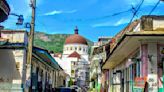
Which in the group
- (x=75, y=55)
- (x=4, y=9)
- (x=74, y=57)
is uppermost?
(x=75, y=55)

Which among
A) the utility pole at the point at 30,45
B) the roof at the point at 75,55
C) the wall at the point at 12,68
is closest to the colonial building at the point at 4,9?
the utility pole at the point at 30,45

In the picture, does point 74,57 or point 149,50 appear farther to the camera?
point 74,57

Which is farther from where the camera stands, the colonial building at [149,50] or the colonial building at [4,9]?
the colonial building at [149,50]

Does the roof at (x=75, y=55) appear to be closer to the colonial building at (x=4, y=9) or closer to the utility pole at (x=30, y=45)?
the utility pole at (x=30, y=45)

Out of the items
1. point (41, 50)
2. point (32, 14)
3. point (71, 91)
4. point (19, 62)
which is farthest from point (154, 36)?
point (71, 91)

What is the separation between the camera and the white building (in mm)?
123000

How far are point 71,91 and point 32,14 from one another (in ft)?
62.3

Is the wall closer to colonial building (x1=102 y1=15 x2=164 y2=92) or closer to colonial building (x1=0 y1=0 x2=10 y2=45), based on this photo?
colonial building (x1=102 y1=15 x2=164 y2=92)

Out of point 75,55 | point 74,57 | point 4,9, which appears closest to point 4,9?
point 4,9

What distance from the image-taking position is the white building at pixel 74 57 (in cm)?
12300

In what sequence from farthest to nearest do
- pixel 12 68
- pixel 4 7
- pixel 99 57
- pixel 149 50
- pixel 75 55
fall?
pixel 75 55, pixel 99 57, pixel 12 68, pixel 149 50, pixel 4 7

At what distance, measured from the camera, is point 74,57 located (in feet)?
417

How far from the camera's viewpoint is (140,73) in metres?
19.5

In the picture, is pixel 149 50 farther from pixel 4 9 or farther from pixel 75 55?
pixel 75 55
